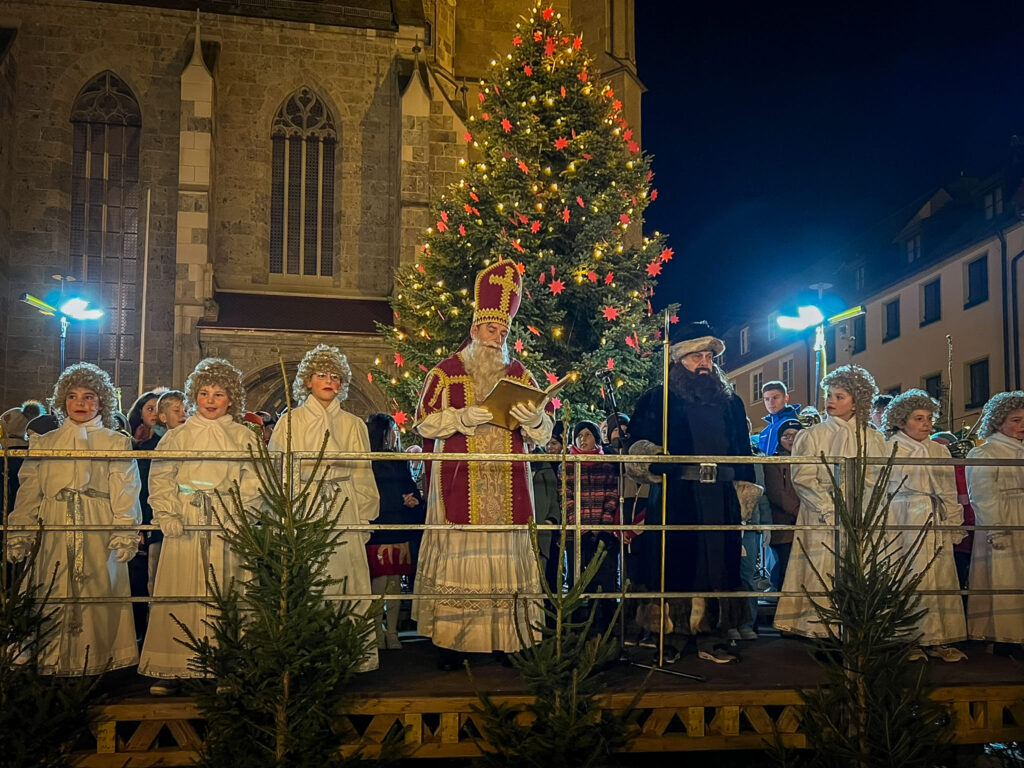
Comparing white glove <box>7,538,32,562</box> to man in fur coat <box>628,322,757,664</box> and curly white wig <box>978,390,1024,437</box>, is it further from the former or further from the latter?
curly white wig <box>978,390,1024,437</box>

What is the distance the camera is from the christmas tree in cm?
1306

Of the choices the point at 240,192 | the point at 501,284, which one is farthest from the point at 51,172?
the point at 501,284

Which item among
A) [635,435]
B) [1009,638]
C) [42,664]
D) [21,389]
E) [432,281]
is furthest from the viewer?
[21,389]

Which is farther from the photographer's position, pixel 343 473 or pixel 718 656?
pixel 718 656

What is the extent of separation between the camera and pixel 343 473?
550 cm

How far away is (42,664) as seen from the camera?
16.5ft

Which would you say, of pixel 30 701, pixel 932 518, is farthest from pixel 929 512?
pixel 30 701

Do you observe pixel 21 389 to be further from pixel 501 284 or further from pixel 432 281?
pixel 501 284

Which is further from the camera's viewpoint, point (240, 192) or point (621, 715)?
point (240, 192)

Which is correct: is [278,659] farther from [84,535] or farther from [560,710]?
[84,535]

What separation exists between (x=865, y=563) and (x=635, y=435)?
6.60 feet

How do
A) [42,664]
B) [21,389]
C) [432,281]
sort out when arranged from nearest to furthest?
1. [42,664]
2. [432,281]
3. [21,389]

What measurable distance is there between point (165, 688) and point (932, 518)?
4.66 metres

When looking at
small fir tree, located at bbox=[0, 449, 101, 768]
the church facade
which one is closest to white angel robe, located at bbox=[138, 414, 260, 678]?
small fir tree, located at bbox=[0, 449, 101, 768]
